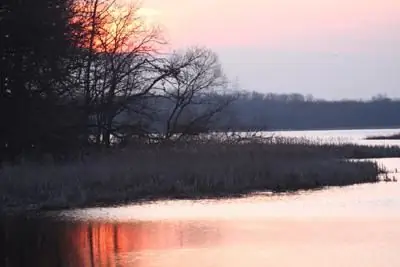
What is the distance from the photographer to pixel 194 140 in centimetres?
4047

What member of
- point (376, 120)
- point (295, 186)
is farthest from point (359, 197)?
point (376, 120)

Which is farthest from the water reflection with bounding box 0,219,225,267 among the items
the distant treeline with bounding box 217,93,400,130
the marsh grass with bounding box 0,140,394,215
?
the distant treeline with bounding box 217,93,400,130

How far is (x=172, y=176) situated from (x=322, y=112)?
402 ft

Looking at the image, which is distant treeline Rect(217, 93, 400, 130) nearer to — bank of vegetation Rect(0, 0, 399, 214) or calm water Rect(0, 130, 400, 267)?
bank of vegetation Rect(0, 0, 399, 214)

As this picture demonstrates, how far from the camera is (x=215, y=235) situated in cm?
1516

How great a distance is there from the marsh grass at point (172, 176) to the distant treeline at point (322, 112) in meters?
93.5

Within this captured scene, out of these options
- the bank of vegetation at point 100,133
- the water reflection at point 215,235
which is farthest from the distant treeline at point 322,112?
the water reflection at point 215,235

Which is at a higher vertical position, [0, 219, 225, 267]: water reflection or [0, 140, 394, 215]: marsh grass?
[0, 140, 394, 215]: marsh grass

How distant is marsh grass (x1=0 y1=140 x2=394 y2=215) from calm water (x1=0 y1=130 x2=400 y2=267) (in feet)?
7.23

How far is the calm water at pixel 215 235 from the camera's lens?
1218 cm

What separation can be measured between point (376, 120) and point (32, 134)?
402ft

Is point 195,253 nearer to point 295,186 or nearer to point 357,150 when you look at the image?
point 295,186

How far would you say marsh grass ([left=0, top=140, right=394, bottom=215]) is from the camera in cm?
2302

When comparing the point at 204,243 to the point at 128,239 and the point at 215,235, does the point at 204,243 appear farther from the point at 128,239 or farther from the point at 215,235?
the point at 128,239
